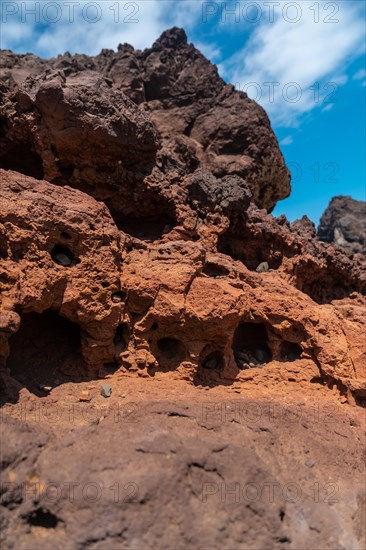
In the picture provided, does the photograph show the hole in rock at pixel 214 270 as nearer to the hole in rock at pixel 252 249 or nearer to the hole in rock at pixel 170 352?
the hole in rock at pixel 252 249

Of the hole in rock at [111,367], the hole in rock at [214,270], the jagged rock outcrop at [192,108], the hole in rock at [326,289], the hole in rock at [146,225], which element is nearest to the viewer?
the hole in rock at [111,367]

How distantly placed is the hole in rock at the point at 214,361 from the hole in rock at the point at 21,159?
4148mm

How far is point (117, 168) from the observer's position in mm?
6785

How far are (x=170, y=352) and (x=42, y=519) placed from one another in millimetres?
2941

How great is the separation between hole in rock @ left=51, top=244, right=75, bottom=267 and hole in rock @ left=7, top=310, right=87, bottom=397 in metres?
0.87

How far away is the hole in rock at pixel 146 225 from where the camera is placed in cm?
714

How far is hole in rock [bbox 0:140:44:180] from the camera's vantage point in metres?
6.66

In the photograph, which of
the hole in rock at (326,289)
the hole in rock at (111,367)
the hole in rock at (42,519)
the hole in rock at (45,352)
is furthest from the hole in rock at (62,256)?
the hole in rock at (326,289)

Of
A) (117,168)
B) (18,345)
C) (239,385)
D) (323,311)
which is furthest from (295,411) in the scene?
(117,168)

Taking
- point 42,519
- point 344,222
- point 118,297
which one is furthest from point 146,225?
point 344,222

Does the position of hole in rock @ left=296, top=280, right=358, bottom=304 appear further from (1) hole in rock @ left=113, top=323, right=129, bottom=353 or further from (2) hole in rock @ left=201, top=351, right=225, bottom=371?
(1) hole in rock @ left=113, top=323, right=129, bottom=353

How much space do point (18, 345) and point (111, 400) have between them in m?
1.54

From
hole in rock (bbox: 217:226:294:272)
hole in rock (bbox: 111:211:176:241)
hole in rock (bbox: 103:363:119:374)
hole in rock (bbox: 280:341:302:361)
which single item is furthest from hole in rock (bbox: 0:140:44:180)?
hole in rock (bbox: 280:341:302:361)

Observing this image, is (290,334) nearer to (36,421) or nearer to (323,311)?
(323,311)
